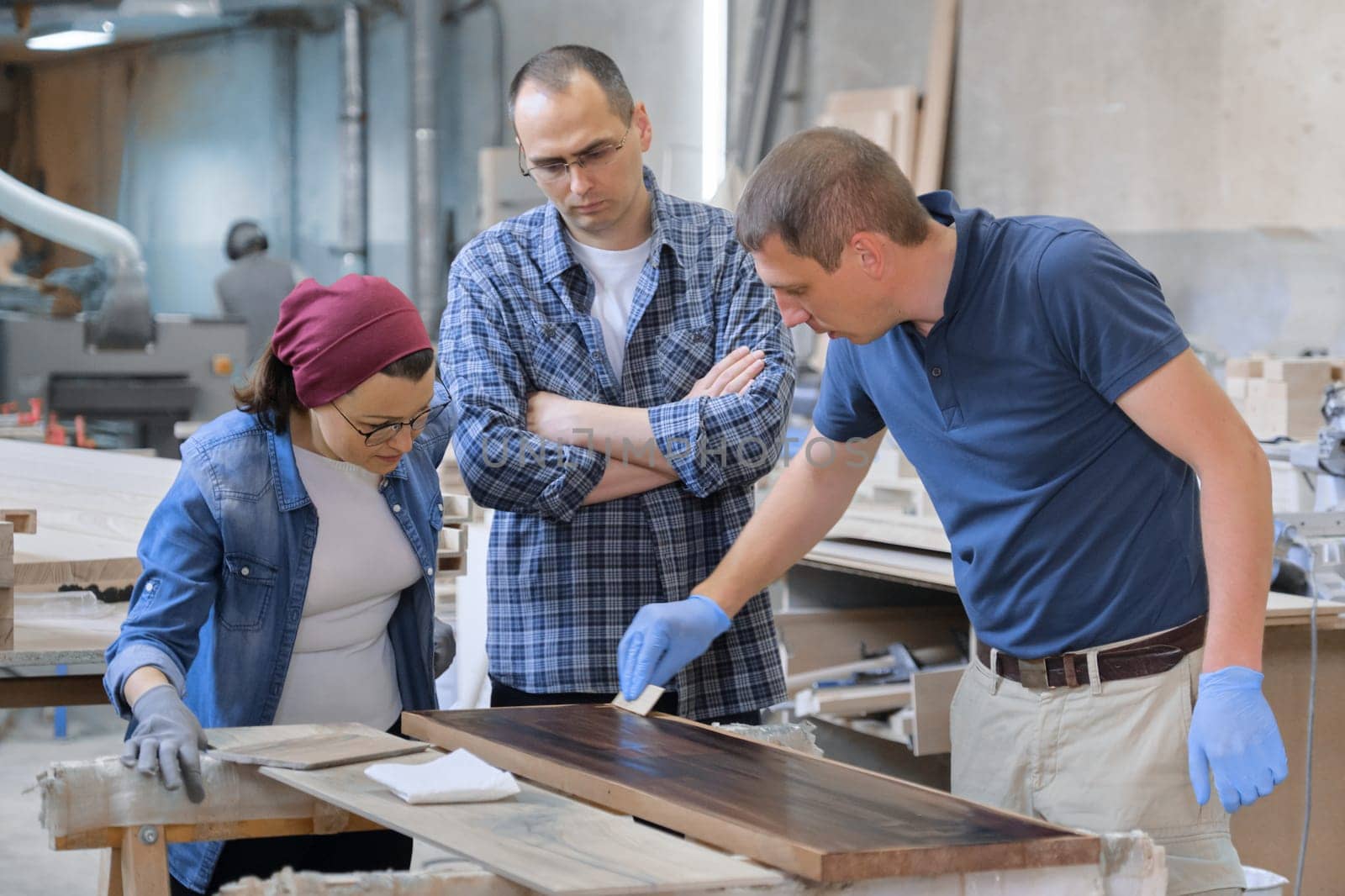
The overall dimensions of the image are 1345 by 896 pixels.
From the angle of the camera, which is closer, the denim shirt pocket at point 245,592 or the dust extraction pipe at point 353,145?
the denim shirt pocket at point 245,592

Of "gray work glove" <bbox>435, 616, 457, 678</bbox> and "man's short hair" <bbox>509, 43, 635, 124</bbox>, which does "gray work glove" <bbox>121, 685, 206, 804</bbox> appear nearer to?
"gray work glove" <bbox>435, 616, 457, 678</bbox>

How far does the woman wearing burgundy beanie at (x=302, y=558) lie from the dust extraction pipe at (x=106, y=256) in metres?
5.11

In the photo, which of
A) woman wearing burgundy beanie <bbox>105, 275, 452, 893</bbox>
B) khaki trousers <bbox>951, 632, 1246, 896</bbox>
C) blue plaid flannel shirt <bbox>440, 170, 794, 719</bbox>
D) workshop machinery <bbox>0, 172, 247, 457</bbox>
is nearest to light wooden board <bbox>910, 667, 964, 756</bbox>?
blue plaid flannel shirt <bbox>440, 170, 794, 719</bbox>

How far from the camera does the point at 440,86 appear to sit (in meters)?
9.61

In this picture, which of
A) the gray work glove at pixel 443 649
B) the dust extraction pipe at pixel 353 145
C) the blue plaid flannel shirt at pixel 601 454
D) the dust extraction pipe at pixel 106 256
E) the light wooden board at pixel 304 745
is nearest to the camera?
the light wooden board at pixel 304 745

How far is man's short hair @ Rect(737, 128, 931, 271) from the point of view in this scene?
1.64 m

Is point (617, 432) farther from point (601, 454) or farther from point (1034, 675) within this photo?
point (1034, 675)

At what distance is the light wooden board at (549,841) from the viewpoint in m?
1.22

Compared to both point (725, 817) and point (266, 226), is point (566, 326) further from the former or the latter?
point (266, 226)

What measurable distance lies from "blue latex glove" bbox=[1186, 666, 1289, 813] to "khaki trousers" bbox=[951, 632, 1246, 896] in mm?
91

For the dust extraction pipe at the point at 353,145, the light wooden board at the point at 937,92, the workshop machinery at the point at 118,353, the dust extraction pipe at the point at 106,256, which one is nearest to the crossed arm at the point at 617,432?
the workshop machinery at the point at 118,353

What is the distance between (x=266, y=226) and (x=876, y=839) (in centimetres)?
958

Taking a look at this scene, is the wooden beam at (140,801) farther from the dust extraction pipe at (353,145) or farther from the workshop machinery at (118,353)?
the dust extraction pipe at (353,145)

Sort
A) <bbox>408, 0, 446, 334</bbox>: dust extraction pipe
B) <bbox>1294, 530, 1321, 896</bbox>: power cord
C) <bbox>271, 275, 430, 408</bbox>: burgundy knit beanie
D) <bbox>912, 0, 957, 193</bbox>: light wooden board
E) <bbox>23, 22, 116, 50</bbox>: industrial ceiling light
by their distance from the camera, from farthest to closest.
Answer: <bbox>408, 0, 446, 334</bbox>: dust extraction pipe → <bbox>23, 22, 116, 50</bbox>: industrial ceiling light → <bbox>912, 0, 957, 193</bbox>: light wooden board → <bbox>1294, 530, 1321, 896</bbox>: power cord → <bbox>271, 275, 430, 408</bbox>: burgundy knit beanie
